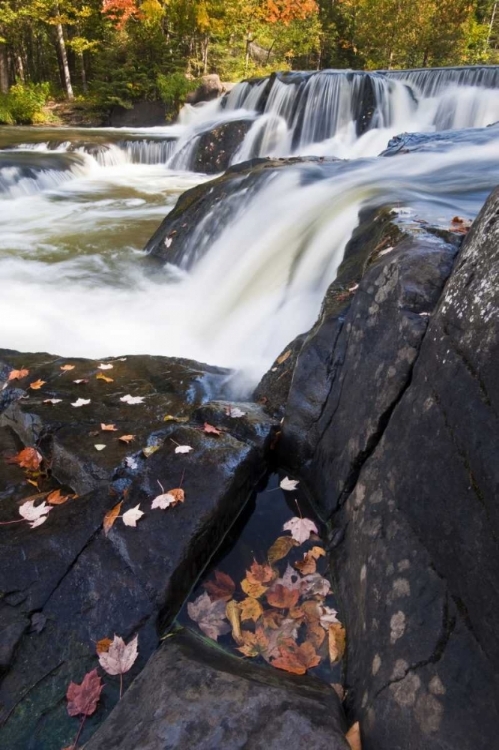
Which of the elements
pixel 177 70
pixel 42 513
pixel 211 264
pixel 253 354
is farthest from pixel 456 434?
pixel 177 70

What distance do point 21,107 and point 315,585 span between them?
23.3m

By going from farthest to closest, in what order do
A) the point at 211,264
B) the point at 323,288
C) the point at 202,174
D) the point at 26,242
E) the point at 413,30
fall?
the point at 413,30, the point at 202,174, the point at 26,242, the point at 211,264, the point at 323,288

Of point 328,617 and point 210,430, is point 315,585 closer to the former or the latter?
point 328,617

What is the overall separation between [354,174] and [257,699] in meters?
6.58

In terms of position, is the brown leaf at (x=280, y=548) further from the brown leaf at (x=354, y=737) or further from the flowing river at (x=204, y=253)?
the flowing river at (x=204, y=253)

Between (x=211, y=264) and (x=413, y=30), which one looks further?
(x=413, y=30)

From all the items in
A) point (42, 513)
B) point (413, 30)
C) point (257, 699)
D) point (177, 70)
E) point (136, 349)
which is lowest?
point (136, 349)

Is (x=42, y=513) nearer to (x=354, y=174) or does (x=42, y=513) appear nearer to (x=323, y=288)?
(x=323, y=288)

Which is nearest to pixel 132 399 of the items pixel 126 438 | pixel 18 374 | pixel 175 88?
pixel 126 438

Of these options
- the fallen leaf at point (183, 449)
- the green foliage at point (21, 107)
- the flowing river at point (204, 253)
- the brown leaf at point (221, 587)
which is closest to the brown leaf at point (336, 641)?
the brown leaf at point (221, 587)

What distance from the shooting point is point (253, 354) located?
14.8 ft

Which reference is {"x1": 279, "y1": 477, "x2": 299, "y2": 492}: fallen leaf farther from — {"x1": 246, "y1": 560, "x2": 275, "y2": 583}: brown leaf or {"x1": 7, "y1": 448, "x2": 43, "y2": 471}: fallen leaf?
{"x1": 7, "y1": 448, "x2": 43, "y2": 471}: fallen leaf

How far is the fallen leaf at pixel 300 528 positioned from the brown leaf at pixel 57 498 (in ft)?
4.04

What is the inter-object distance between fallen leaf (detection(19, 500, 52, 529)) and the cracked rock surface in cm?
153
